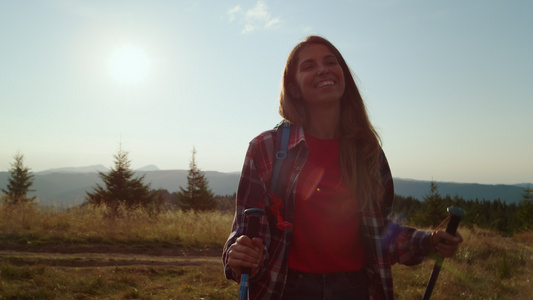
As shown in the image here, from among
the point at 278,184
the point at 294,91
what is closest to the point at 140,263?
the point at 294,91

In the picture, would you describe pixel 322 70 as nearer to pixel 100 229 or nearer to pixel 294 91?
pixel 294 91

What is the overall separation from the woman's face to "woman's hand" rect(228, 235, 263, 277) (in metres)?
1.07

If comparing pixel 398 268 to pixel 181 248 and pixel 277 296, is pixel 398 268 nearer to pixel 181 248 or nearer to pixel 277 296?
pixel 181 248

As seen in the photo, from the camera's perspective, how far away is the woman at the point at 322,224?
171 centimetres

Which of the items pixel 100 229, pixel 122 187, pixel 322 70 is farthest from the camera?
pixel 122 187

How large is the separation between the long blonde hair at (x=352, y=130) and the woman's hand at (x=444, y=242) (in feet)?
1.19

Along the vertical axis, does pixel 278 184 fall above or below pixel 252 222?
above

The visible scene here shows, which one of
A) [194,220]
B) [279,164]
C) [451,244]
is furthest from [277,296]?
[194,220]

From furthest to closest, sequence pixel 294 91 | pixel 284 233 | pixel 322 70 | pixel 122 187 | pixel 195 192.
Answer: pixel 195 192, pixel 122 187, pixel 294 91, pixel 322 70, pixel 284 233

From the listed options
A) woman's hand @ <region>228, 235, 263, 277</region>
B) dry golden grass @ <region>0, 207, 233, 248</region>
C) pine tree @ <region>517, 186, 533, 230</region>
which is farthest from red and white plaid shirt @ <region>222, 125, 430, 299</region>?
pine tree @ <region>517, 186, 533, 230</region>

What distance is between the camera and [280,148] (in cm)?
188

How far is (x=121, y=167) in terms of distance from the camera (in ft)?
68.7

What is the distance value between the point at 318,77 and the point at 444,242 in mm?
1227

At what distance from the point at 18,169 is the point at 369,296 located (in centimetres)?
3421
